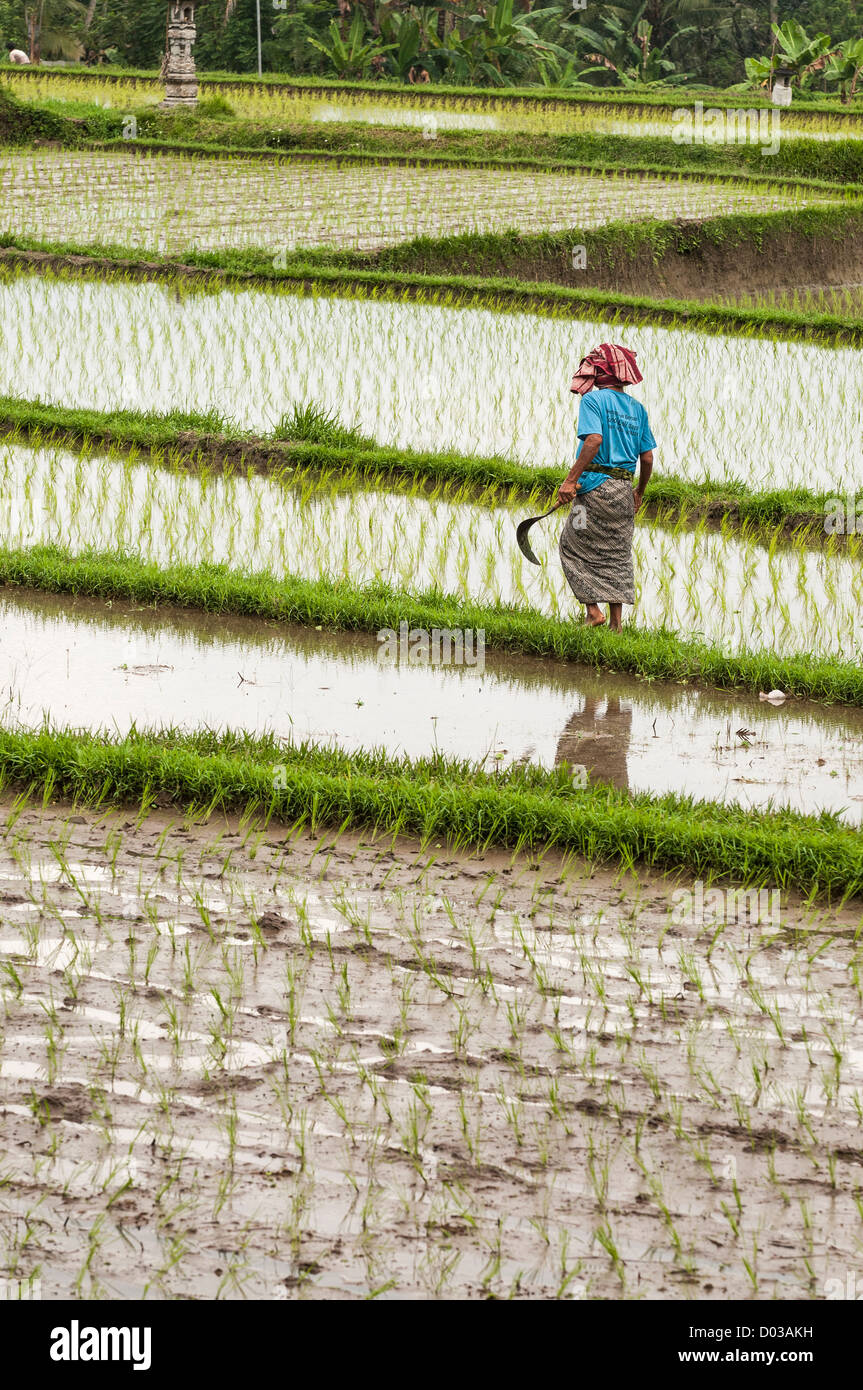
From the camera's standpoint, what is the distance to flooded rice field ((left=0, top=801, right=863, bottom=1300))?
7.25 ft

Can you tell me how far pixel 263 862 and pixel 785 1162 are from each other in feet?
5.16

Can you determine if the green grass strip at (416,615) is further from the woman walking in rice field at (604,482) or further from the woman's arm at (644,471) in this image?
the woman's arm at (644,471)

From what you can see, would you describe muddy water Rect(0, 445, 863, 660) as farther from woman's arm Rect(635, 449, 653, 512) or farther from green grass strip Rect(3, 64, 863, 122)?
green grass strip Rect(3, 64, 863, 122)

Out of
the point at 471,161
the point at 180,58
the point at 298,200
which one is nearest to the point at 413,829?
the point at 298,200

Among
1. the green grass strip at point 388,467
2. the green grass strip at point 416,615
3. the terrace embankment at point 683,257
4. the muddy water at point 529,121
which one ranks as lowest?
the green grass strip at point 416,615

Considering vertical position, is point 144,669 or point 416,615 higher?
point 416,615

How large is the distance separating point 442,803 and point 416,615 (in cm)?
152

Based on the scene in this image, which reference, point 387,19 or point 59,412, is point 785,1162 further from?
point 387,19

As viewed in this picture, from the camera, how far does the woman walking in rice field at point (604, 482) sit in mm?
5051

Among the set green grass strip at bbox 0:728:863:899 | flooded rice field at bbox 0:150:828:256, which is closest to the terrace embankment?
flooded rice field at bbox 0:150:828:256

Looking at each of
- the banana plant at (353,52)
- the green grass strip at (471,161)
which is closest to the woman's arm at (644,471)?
the green grass strip at (471,161)

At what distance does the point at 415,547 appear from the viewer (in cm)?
616

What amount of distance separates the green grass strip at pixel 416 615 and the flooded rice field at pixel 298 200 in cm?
669

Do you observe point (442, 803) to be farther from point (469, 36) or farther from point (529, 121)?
point (469, 36)
